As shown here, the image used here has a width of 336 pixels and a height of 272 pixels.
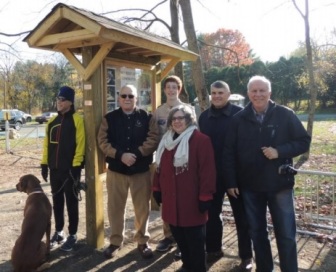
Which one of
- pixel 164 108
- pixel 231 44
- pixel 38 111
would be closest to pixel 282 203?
pixel 164 108

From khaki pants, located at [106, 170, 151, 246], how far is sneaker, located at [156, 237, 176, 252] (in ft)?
0.75

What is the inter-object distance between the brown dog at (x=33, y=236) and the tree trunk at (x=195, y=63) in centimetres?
451

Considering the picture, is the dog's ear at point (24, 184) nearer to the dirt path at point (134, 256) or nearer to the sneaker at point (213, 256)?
the dirt path at point (134, 256)

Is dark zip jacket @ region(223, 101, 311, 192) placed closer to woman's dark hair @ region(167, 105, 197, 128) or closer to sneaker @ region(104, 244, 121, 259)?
woman's dark hair @ region(167, 105, 197, 128)

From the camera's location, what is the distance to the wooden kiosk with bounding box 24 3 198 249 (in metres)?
3.99

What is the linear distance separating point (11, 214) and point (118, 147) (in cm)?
297

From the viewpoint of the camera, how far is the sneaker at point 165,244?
4359mm

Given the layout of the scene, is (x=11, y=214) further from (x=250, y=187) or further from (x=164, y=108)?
(x=250, y=187)

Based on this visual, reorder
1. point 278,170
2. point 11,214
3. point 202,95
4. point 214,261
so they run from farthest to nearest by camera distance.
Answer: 1. point 202,95
2. point 11,214
3. point 214,261
4. point 278,170

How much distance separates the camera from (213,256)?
4090mm

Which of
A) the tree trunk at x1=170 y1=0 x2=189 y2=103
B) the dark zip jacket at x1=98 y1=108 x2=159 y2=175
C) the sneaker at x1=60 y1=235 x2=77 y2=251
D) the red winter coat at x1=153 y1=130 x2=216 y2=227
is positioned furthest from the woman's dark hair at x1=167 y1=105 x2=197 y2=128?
the tree trunk at x1=170 y1=0 x2=189 y2=103

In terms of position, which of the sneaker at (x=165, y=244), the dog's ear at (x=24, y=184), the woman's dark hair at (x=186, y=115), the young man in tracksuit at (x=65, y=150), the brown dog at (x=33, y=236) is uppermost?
the woman's dark hair at (x=186, y=115)

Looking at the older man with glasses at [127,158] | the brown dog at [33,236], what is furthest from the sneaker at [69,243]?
the older man with glasses at [127,158]

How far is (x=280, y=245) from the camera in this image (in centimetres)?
332
